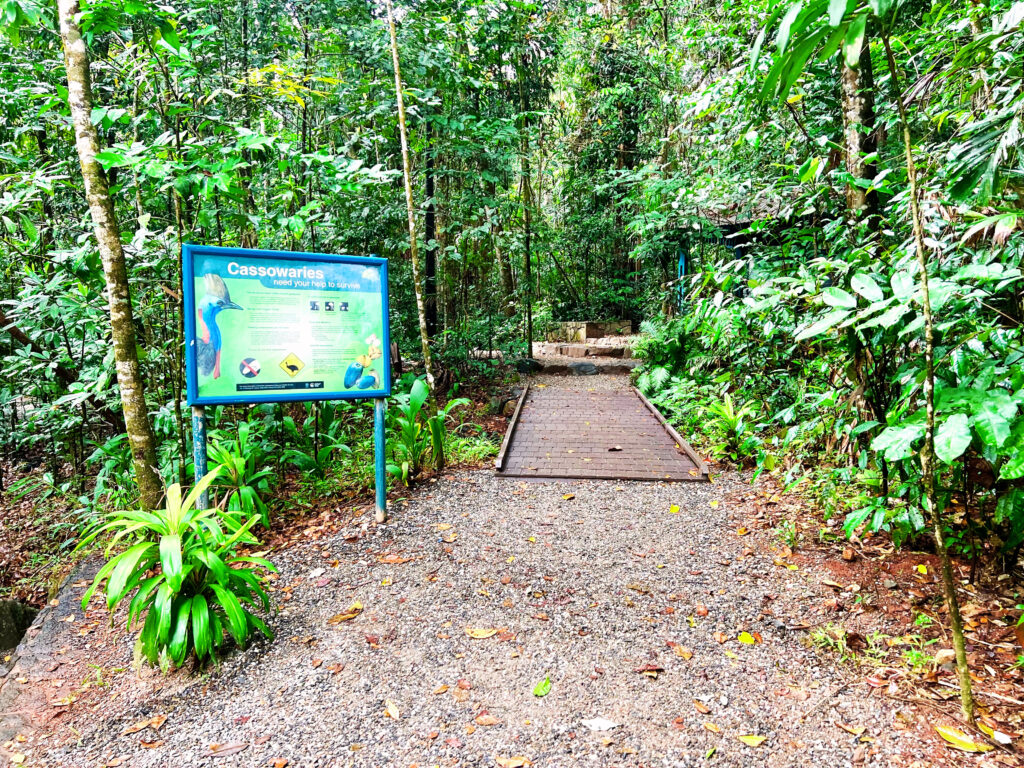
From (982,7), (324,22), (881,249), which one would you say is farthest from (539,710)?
(324,22)

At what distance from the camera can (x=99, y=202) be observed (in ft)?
10.5

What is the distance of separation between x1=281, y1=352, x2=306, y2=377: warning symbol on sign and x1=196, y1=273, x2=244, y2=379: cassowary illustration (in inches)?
16.6

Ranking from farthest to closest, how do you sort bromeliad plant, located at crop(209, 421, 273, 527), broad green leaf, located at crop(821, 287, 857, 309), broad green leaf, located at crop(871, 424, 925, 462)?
bromeliad plant, located at crop(209, 421, 273, 527) < broad green leaf, located at crop(821, 287, 857, 309) < broad green leaf, located at crop(871, 424, 925, 462)

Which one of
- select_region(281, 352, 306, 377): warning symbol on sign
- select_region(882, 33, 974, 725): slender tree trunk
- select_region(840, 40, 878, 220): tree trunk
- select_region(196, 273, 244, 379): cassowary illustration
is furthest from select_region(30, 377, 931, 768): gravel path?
select_region(840, 40, 878, 220): tree trunk

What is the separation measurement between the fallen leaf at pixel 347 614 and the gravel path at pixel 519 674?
4 cm

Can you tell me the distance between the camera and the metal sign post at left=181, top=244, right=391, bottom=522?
3445 millimetres

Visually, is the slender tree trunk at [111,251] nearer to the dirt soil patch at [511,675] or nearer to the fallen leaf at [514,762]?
the dirt soil patch at [511,675]

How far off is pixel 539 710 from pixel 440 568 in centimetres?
146

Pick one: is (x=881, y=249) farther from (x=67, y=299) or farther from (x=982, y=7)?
(x=67, y=299)

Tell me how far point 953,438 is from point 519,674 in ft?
6.72

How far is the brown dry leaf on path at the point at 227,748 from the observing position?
220 centimetres

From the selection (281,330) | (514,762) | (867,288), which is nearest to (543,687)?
(514,762)

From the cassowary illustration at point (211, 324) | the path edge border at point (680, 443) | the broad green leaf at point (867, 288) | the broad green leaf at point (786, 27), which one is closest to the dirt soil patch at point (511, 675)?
the cassowary illustration at point (211, 324)

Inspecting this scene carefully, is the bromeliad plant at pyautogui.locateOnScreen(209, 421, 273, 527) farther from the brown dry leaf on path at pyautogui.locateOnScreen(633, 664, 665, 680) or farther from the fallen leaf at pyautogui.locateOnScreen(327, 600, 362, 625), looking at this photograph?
the brown dry leaf on path at pyautogui.locateOnScreen(633, 664, 665, 680)
